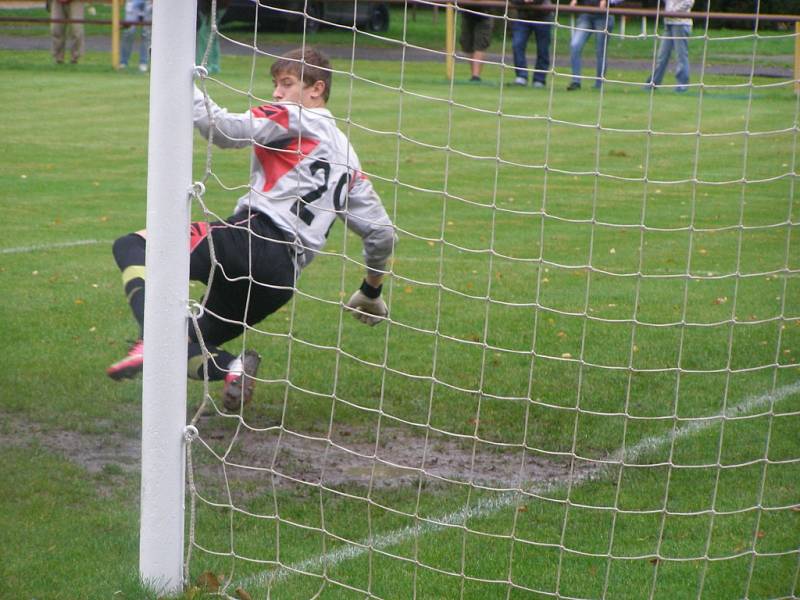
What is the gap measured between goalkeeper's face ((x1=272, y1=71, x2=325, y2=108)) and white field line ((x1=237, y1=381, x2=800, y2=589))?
183 centimetres

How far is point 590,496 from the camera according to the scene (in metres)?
4.35

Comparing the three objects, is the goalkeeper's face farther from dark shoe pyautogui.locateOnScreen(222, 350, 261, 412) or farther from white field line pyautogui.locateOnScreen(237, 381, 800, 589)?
white field line pyautogui.locateOnScreen(237, 381, 800, 589)

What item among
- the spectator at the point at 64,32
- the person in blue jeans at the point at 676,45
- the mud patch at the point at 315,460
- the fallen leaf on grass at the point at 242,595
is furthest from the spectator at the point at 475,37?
the fallen leaf on grass at the point at 242,595

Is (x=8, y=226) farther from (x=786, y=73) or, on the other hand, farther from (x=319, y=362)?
(x=786, y=73)

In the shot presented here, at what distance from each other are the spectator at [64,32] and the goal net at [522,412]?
11.8 meters

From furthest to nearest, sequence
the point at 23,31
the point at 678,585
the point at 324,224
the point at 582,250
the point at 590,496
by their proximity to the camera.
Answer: the point at 23,31 < the point at 582,250 < the point at 324,224 < the point at 590,496 < the point at 678,585

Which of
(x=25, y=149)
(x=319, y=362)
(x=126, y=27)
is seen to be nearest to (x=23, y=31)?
(x=126, y=27)

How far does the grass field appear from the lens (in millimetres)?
3738

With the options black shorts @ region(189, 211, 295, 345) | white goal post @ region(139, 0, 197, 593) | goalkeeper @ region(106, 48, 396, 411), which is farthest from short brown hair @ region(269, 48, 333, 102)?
white goal post @ region(139, 0, 197, 593)

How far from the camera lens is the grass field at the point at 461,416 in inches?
147

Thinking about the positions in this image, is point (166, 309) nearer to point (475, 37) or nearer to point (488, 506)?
point (488, 506)

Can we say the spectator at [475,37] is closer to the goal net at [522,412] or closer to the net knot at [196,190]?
the goal net at [522,412]

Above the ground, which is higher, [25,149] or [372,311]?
[372,311]

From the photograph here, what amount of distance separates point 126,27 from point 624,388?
1685 centimetres
